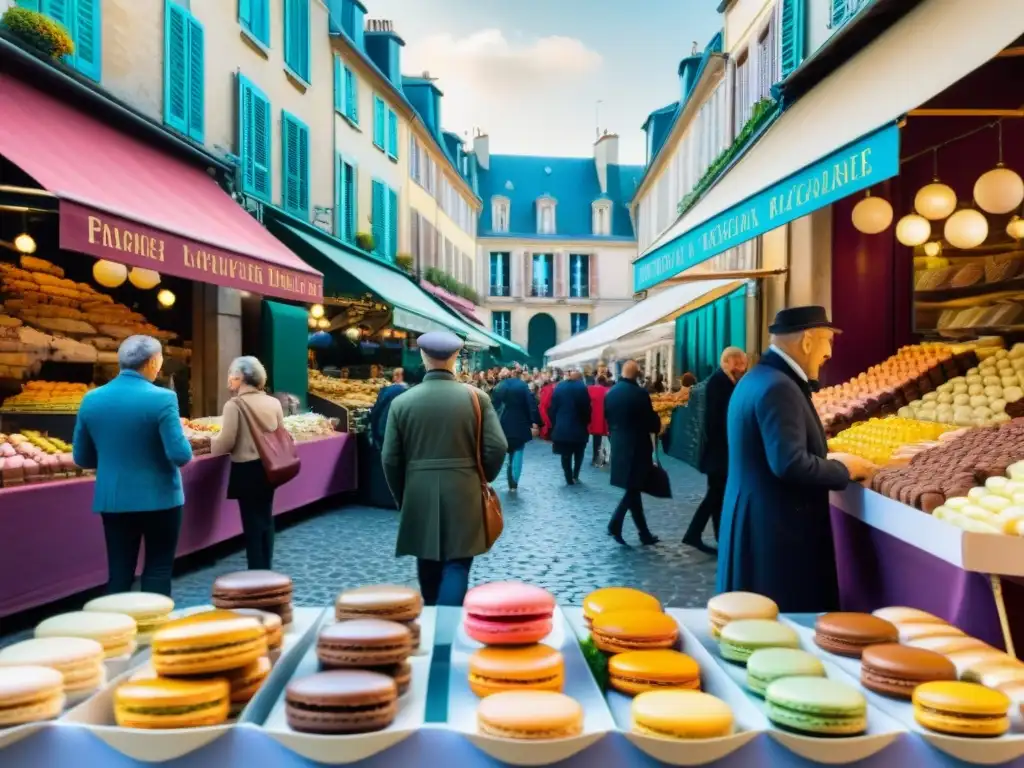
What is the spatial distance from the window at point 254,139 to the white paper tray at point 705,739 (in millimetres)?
11204

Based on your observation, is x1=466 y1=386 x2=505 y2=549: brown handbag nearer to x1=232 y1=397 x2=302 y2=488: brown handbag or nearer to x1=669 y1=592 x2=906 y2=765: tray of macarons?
x1=669 y1=592 x2=906 y2=765: tray of macarons

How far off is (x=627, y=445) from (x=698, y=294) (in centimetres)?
571

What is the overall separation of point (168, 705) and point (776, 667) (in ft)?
4.15

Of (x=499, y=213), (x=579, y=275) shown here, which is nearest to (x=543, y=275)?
(x=579, y=275)

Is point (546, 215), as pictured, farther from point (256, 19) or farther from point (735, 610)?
point (735, 610)

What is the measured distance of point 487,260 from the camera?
43.7 metres

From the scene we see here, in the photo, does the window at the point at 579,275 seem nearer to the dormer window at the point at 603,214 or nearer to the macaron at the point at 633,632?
the dormer window at the point at 603,214

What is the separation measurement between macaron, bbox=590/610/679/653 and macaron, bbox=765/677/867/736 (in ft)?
1.20

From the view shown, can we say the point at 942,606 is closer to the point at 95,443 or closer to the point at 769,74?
the point at 95,443

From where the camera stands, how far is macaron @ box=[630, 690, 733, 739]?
5.64 ft

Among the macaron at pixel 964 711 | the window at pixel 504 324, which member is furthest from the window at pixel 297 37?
the window at pixel 504 324

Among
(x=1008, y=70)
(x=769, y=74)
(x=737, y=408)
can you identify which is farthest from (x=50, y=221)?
(x=769, y=74)

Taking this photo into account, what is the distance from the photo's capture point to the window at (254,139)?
40.2ft

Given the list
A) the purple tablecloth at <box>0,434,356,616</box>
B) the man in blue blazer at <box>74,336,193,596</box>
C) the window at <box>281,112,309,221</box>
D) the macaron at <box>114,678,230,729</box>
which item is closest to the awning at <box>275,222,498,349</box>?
the window at <box>281,112,309,221</box>
